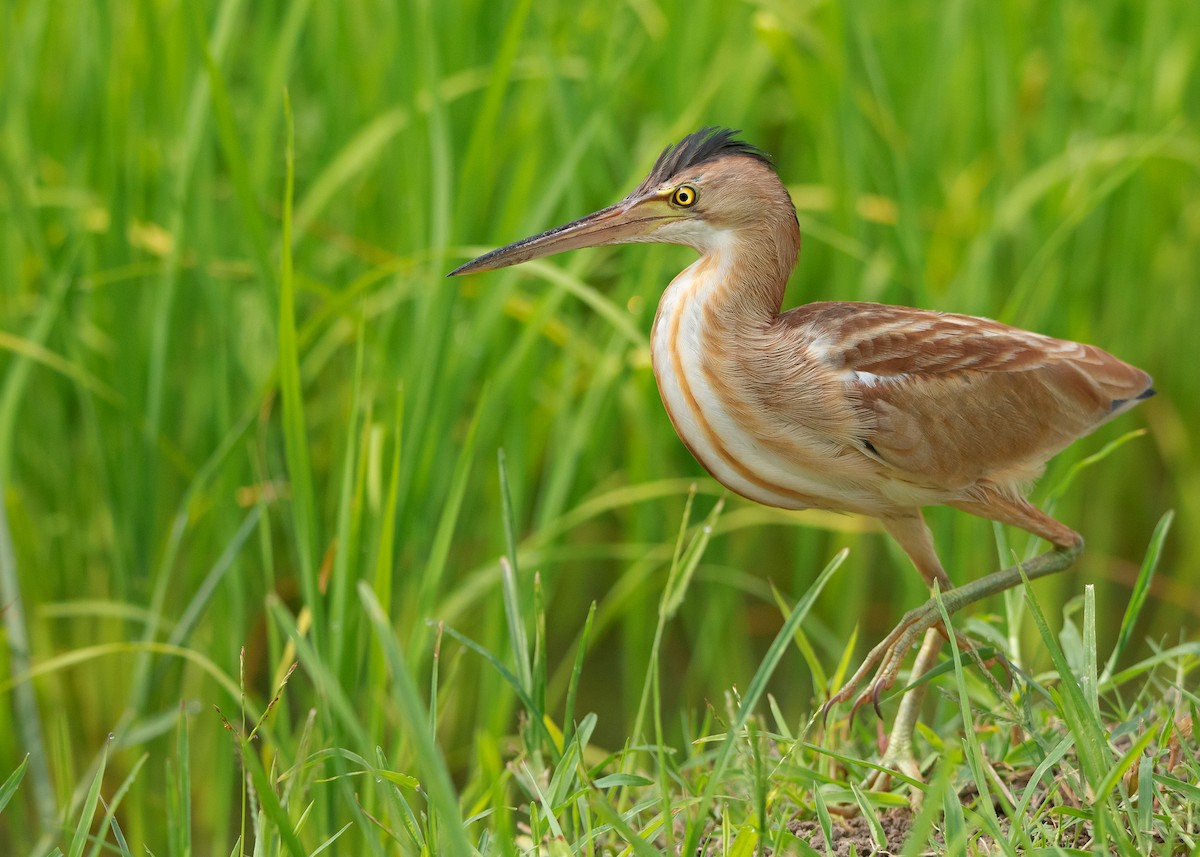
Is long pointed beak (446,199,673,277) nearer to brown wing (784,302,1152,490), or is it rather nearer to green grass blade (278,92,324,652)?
brown wing (784,302,1152,490)

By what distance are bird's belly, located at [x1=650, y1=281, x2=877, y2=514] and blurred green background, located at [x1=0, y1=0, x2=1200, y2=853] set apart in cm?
64

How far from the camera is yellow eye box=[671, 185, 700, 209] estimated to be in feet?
7.50

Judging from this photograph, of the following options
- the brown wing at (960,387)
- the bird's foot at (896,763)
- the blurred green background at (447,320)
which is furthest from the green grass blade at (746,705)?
the blurred green background at (447,320)

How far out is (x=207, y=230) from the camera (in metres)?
3.81

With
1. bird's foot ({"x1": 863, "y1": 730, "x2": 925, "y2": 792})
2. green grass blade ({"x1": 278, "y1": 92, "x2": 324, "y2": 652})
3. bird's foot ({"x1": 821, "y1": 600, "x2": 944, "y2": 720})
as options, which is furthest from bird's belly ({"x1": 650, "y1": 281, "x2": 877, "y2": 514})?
green grass blade ({"x1": 278, "y1": 92, "x2": 324, "y2": 652})

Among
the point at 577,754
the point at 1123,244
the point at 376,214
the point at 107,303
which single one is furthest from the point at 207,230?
the point at 1123,244

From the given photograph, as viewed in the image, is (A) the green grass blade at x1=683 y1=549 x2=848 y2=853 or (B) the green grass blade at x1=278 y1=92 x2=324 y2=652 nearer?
(A) the green grass blade at x1=683 y1=549 x2=848 y2=853

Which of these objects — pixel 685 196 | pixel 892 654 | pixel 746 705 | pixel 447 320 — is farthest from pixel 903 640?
pixel 447 320

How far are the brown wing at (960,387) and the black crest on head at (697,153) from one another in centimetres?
30

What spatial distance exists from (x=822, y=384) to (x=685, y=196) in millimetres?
394

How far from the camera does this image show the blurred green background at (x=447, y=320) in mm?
3293

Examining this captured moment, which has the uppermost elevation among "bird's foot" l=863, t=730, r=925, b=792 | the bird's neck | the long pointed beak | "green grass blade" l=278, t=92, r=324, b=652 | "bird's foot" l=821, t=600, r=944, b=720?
the long pointed beak

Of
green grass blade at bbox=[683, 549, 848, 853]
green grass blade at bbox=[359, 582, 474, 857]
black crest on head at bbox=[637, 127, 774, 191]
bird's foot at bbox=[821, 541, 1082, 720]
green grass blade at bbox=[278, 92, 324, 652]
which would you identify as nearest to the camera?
green grass blade at bbox=[359, 582, 474, 857]

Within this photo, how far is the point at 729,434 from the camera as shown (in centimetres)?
220
